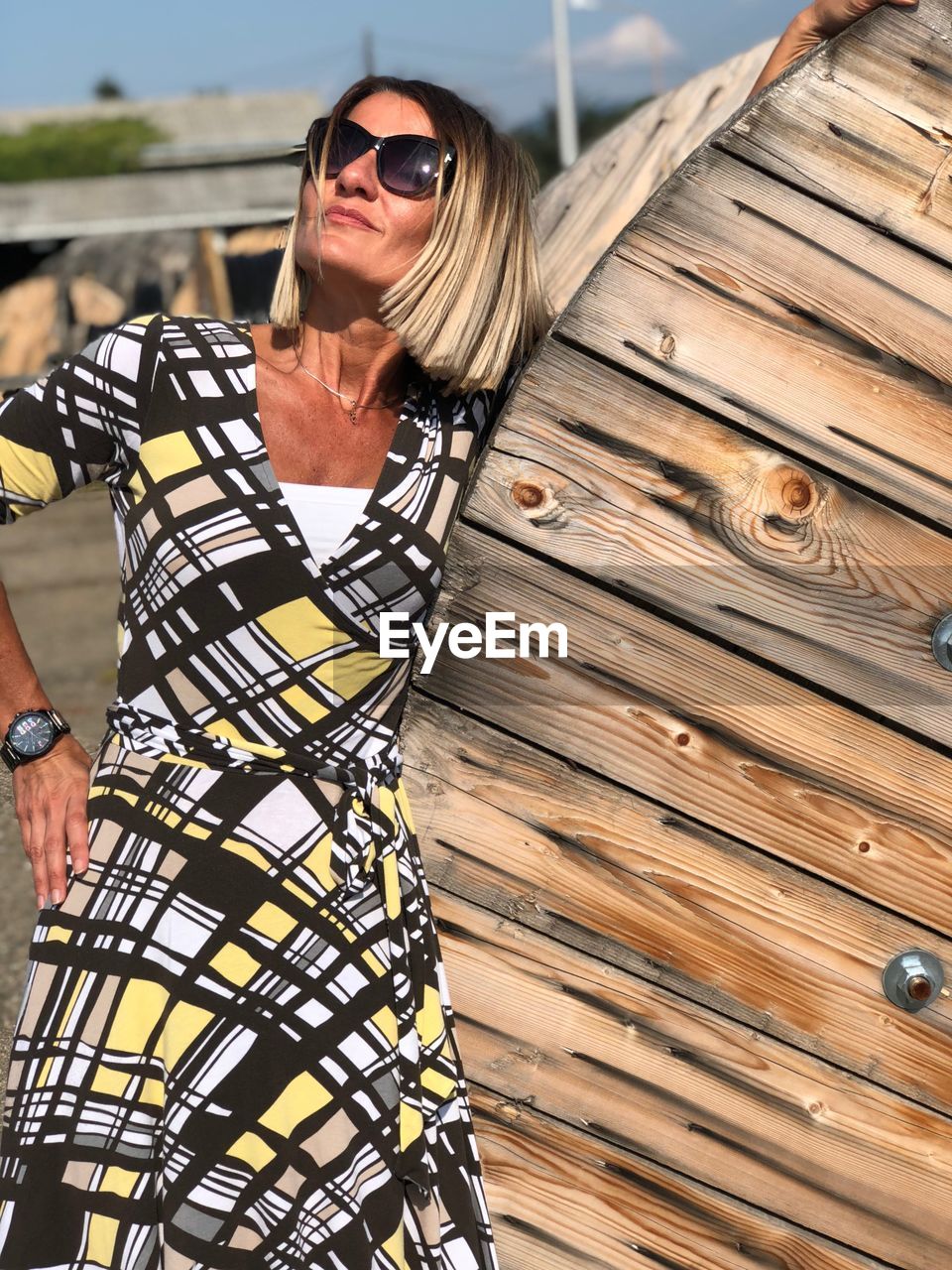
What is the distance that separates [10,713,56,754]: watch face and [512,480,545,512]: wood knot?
68 cm

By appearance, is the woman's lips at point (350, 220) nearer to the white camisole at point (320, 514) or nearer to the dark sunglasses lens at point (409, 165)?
the dark sunglasses lens at point (409, 165)

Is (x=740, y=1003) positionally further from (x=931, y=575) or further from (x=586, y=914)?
(x=931, y=575)

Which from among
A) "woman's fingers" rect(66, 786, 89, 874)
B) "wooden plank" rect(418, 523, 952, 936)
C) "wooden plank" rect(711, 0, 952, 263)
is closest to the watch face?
"woman's fingers" rect(66, 786, 89, 874)

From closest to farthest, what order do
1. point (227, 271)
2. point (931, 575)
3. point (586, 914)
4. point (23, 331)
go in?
point (931, 575), point (586, 914), point (227, 271), point (23, 331)

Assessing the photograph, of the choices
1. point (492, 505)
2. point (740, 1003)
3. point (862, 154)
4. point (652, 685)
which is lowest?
point (740, 1003)

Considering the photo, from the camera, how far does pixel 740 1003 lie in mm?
1681

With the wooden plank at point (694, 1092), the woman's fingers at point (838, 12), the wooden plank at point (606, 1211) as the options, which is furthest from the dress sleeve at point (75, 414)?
the wooden plank at point (606, 1211)

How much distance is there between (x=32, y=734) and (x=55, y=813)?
0.12m

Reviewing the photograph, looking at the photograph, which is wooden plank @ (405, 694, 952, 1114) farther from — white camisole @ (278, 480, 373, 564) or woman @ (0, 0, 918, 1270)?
white camisole @ (278, 480, 373, 564)

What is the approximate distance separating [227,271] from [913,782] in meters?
14.8

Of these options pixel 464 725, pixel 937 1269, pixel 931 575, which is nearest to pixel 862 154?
pixel 931 575

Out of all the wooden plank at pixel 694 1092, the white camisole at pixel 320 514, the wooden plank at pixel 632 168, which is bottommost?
the wooden plank at pixel 694 1092

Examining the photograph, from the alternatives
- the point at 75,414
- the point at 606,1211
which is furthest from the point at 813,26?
the point at 606,1211

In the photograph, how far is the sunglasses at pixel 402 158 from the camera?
1626 millimetres
